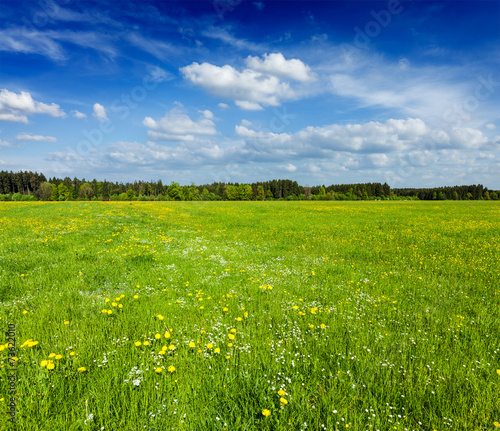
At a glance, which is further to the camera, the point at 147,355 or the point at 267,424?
the point at 147,355

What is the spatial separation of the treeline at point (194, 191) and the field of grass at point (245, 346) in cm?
12104

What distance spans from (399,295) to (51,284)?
10595mm

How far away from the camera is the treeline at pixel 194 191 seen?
412ft

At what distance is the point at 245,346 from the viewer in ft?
14.8

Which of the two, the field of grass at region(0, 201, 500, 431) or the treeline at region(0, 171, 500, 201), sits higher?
the treeline at region(0, 171, 500, 201)

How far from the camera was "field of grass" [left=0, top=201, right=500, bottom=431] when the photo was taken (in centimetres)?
316

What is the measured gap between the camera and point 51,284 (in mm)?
7223

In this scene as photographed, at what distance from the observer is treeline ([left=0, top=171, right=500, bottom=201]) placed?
412 ft

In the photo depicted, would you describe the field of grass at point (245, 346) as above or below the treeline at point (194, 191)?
below

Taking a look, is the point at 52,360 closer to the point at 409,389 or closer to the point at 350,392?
the point at 350,392

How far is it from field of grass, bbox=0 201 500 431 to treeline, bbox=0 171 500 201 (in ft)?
397

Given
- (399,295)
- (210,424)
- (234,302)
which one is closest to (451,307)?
(399,295)

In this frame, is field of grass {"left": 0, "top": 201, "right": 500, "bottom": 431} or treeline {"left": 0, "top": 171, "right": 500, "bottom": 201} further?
treeline {"left": 0, "top": 171, "right": 500, "bottom": 201}

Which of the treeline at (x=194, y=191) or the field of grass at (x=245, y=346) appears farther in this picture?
the treeline at (x=194, y=191)
